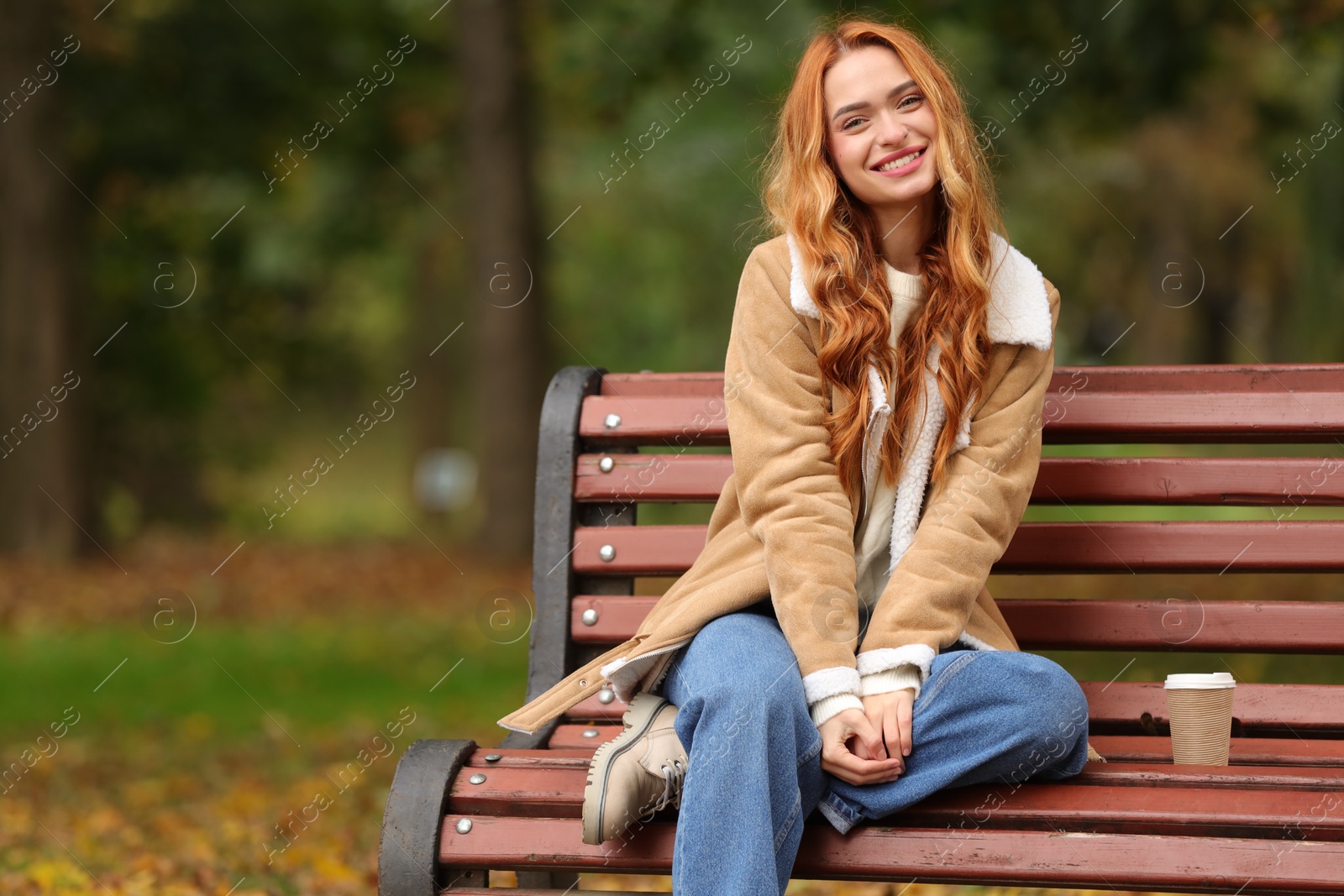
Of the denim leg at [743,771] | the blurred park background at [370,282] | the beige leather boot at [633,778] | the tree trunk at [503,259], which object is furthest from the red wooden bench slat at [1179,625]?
the tree trunk at [503,259]

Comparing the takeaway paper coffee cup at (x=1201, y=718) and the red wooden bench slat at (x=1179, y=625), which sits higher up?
the red wooden bench slat at (x=1179, y=625)

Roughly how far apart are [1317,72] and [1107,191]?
8791mm

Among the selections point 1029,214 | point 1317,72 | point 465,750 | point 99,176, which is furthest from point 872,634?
point 1029,214

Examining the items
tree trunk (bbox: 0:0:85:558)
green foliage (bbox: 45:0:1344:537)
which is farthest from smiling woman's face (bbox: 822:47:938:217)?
tree trunk (bbox: 0:0:85:558)

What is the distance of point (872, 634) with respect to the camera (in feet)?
8.39

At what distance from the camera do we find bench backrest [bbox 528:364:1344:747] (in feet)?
9.54

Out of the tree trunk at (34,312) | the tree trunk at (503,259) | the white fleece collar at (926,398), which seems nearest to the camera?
the white fleece collar at (926,398)

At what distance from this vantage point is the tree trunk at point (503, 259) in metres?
12.1

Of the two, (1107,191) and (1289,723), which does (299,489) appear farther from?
(1289,723)

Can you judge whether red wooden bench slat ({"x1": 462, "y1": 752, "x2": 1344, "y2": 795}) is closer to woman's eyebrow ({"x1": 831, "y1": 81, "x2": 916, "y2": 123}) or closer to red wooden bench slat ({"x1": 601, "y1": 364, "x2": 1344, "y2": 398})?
red wooden bench slat ({"x1": 601, "y1": 364, "x2": 1344, "y2": 398})

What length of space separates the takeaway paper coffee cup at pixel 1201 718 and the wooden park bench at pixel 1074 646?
0.27ft

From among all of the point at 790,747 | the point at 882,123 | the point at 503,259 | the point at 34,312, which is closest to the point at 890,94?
the point at 882,123

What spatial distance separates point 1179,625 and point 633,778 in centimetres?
117

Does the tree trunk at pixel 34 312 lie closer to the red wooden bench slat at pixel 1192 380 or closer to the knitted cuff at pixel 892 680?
the red wooden bench slat at pixel 1192 380
